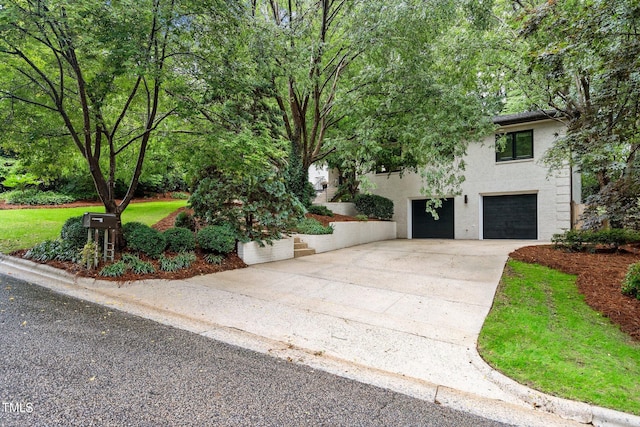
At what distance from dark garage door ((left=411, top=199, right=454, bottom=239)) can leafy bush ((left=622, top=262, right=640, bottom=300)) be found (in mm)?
10397

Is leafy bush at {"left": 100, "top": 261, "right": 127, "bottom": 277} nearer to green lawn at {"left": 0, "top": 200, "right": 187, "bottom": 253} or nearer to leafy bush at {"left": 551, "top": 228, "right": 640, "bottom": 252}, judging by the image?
green lawn at {"left": 0, "top": 200, "right": 187, "bottom": 253}

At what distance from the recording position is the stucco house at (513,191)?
42.5 ft

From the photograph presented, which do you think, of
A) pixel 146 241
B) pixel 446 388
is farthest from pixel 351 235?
pixel 446 388

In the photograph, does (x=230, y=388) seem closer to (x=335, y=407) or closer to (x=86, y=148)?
(x=335, y=407)

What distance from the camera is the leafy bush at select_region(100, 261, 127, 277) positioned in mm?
5969

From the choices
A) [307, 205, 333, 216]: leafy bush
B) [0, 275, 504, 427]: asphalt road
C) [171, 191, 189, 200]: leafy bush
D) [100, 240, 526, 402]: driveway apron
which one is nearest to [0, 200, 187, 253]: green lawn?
[100, 240, 526, 402]: driveway apron

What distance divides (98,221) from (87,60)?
2994 mm

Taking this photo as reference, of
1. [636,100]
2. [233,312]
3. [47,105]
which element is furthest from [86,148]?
[636,100]

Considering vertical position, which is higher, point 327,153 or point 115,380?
Result: point 327,153

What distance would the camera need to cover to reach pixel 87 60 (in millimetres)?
5879

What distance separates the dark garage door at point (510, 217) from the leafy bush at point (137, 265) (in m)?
13.6

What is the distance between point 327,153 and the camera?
12.0 metres

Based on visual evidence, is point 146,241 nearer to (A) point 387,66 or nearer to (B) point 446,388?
(B) point 446,388

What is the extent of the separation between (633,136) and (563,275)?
291 centimetres
